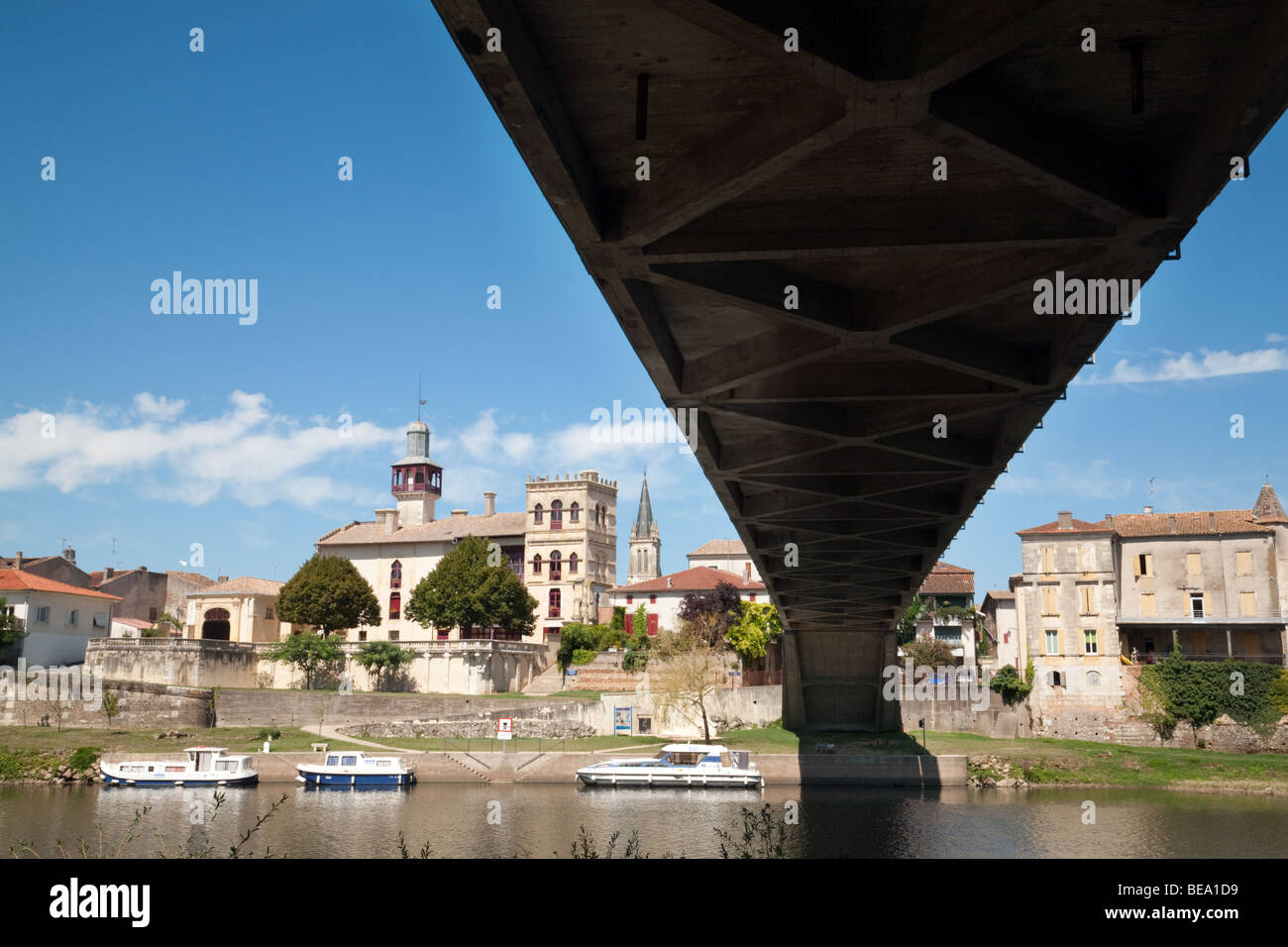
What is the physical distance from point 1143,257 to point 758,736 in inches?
2035

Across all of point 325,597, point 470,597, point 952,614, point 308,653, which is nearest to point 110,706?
point 308,653

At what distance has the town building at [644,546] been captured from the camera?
148000 mm

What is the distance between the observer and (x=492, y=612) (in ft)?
293

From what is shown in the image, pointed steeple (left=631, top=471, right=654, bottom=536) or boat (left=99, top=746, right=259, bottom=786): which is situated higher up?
pointed steeple (left=631, top=471, right=654, bottom=536)

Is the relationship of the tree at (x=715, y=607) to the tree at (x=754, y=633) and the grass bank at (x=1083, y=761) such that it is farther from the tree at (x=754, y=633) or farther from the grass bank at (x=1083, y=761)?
the grass bank at (x=1083, y=761)

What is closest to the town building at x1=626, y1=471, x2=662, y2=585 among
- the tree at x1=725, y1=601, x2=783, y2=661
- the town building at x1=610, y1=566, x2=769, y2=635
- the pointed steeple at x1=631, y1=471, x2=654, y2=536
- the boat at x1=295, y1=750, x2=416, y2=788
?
the pointed steeple at x1=631, y1=471, x2=654, y2=536

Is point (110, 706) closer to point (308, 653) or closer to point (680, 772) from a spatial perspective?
point (308, 653)

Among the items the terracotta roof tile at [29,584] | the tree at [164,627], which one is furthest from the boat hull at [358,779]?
the tree at [164,627]

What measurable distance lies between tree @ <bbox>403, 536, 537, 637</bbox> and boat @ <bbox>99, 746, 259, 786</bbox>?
37.4m

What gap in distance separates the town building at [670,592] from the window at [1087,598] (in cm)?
3343

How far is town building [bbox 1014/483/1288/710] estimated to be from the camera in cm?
6303

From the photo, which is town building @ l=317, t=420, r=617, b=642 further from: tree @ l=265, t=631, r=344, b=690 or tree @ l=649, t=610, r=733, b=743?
tree @ l=649, t=610, r=733, b=743

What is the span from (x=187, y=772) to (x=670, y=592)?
52884 millimetres

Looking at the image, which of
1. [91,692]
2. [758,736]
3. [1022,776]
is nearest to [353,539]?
[91,692]
